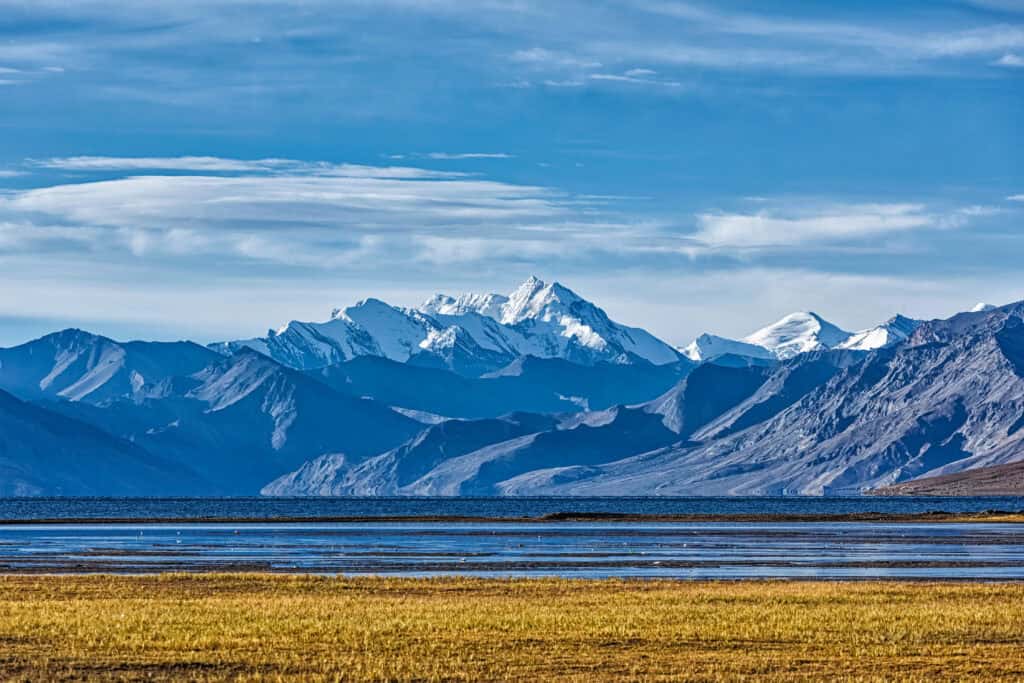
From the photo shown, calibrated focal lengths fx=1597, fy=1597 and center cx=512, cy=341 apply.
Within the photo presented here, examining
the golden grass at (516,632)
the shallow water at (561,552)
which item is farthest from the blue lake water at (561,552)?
the golden grass at (516,632)

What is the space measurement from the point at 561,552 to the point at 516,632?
63.6 meters

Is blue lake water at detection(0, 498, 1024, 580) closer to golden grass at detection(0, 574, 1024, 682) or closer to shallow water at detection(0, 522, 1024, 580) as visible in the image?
shallow water at detection(0, 522, 1024, 580)

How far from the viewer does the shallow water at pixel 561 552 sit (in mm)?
92188

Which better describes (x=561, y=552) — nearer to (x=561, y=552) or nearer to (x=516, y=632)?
(x=561, y=552)

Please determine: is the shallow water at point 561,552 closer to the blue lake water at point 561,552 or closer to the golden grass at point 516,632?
the blue lake water at point 561,552

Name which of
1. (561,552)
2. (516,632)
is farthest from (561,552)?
(516,632)

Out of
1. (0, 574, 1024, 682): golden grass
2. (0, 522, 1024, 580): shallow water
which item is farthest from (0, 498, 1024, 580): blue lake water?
(0, 574, 1024, 682): golden grass

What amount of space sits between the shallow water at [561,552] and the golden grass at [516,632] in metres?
17.1

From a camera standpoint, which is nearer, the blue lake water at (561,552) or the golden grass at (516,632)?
the golden grass at (516,632)

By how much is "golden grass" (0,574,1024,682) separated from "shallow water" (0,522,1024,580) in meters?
17.1

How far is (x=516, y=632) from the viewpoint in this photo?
52.8 m

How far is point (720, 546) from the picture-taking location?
412 ft

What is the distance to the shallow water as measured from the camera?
3629 inches

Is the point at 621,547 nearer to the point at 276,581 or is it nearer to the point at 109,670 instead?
the point at 276,581
